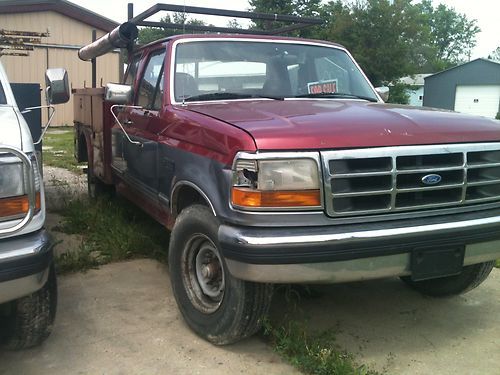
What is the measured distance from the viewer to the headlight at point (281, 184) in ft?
9.06

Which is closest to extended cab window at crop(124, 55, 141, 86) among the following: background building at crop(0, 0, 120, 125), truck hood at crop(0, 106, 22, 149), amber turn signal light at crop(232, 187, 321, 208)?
truck hood at crop(0, 106, 22, 149)

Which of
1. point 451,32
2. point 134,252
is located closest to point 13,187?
point 134,252

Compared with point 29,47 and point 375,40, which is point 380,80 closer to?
point 375,40

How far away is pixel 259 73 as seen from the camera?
13.9 feet

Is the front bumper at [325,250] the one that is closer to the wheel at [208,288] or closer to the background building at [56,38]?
the wheel at [208,288]

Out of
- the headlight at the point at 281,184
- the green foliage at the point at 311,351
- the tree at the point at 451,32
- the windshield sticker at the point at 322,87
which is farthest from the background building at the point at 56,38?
the tree at the point at 451,32

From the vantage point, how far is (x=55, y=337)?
335 centimetres

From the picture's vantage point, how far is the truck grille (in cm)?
283

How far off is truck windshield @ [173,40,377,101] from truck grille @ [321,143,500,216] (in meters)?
1.29

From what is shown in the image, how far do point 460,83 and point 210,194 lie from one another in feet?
117

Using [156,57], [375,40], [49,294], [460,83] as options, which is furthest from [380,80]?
[49,294]

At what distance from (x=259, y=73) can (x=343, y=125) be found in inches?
57.7

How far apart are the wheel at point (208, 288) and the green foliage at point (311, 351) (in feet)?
0.60

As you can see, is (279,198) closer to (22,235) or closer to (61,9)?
(22,235)
